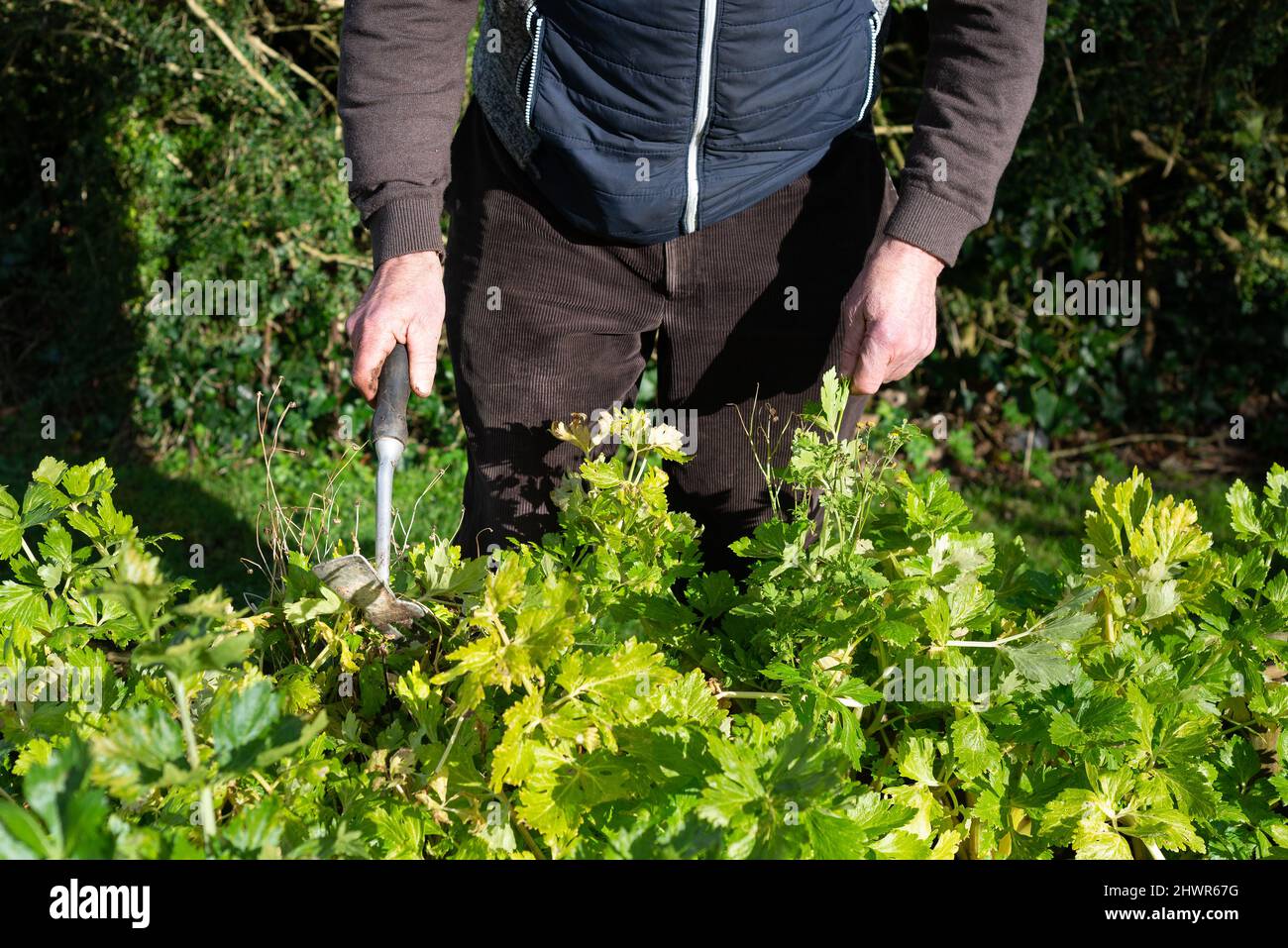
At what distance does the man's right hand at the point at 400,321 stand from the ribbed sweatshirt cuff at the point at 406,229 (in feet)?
0.06

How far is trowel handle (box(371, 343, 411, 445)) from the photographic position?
1.34 meters

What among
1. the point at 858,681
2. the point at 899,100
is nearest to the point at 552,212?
the point at 858,681

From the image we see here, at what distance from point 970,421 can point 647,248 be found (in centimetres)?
396

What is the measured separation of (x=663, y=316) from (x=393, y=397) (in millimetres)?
662

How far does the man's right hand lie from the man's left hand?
2.04ft

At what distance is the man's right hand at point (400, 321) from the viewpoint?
1.50 m

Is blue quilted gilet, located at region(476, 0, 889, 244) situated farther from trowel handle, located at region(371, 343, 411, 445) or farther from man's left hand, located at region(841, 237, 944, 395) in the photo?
trowel handle, located at region(371, 343, 411, 445)

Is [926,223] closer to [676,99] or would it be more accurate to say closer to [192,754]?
[676,99]

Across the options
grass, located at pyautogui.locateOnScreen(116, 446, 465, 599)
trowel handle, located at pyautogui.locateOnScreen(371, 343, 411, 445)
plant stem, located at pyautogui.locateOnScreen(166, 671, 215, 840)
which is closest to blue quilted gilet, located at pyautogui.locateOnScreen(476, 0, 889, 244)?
trowel handle, located at pyautogui.locateOnScreen(371, 343, 411, 445)

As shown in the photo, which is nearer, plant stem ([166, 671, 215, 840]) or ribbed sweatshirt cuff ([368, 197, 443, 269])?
plant stem ([166, 671, 215, 840])

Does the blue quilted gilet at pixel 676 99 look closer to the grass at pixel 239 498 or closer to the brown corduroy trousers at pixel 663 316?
the brown corduroy trousers at pixel 663 316

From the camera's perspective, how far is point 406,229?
1.67 metres

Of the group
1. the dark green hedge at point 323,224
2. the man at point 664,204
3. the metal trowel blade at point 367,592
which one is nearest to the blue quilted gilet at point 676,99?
the man at point 664,204

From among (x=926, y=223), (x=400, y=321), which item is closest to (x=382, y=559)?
(x=400, y=321)
